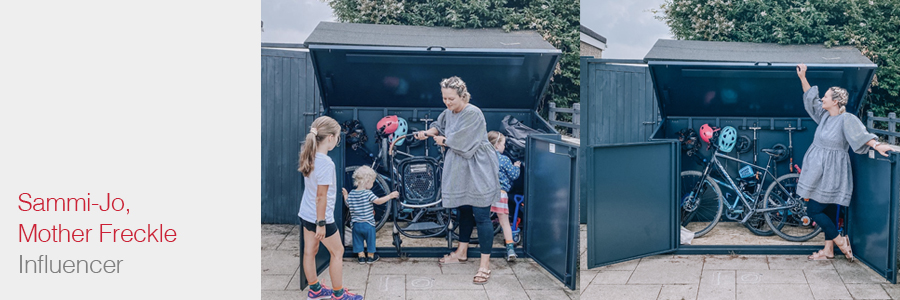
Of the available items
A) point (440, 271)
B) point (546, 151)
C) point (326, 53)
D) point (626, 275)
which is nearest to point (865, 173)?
point (626, 275)

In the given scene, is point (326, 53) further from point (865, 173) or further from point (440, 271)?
point (865, 173)

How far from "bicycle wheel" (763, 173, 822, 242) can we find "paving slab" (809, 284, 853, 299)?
89cm

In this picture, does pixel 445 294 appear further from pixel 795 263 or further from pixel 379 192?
pixel 795 263

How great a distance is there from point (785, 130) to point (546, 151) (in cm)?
239

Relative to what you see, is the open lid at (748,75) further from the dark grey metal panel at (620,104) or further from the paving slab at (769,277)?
the paving slab at (769,277)

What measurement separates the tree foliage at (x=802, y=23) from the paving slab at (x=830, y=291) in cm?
219

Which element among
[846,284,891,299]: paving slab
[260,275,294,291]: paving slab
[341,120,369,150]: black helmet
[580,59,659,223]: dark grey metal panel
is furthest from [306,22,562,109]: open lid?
[846,284,891,299]: paving slab

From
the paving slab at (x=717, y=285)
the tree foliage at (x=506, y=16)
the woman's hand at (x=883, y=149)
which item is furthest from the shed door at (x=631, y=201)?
the tree foliage at (x=506, y=16)

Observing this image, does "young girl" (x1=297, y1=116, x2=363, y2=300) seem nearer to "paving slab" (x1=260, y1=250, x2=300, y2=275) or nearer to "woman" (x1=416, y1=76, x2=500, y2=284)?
"paving slab" (x1=260, y1=250, x2=300, y2=275)

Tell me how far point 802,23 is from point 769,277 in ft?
8.36

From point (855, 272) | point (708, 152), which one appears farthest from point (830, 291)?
point (708, 152)

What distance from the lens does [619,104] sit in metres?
5.01

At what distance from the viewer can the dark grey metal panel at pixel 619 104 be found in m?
4.89

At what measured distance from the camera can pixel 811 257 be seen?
12.8 ft
